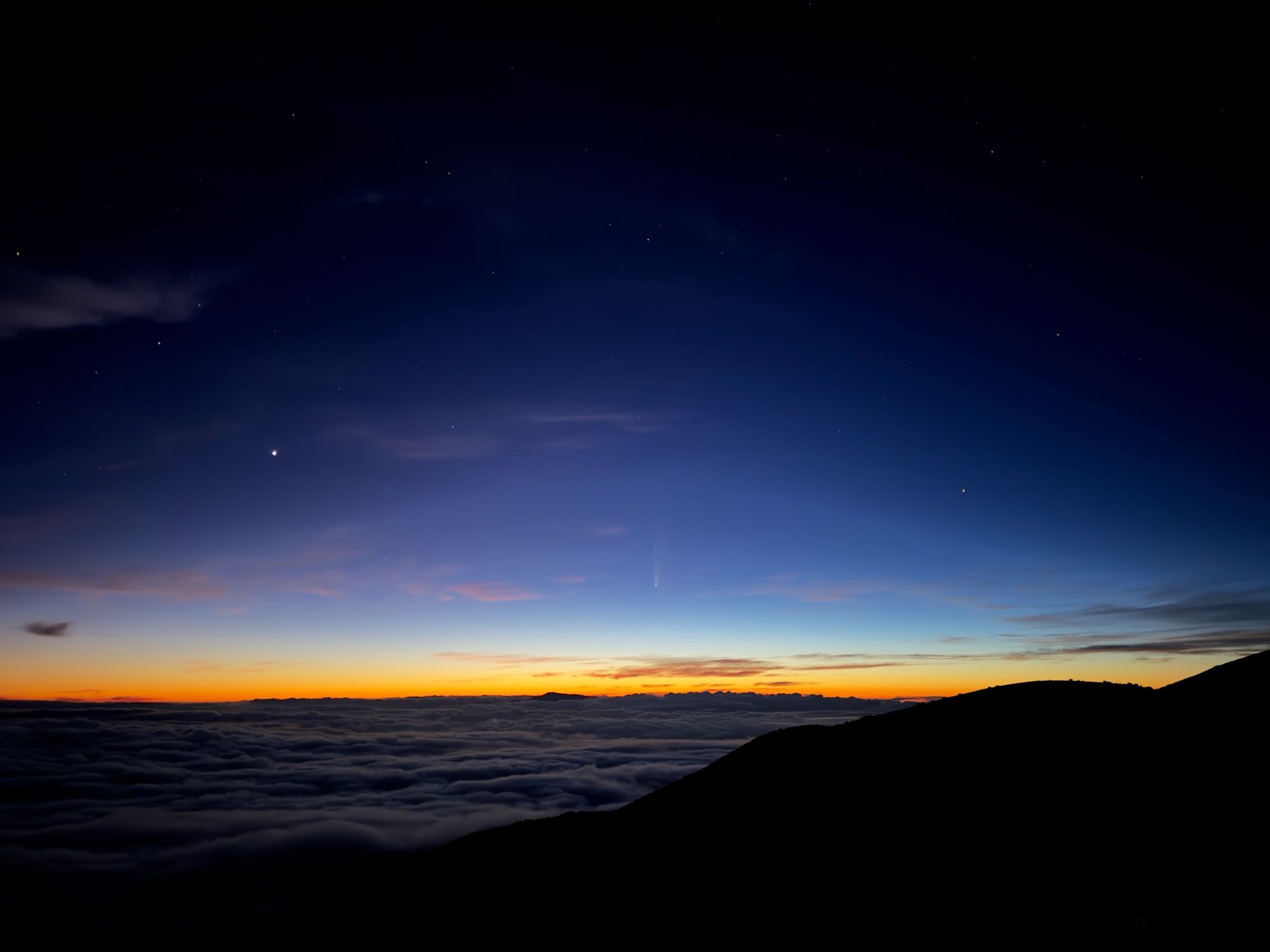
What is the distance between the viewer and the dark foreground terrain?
1144 cm

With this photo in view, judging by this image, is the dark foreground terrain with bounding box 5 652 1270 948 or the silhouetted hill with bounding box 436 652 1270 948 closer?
the silhouetted hill with bounding box 436 652 1270 948

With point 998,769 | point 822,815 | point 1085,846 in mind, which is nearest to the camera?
point 1085,846

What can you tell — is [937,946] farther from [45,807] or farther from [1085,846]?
[45,807]

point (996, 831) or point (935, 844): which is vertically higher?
point (996, 831)

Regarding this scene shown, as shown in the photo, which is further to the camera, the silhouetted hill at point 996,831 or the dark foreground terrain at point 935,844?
the dark foreground terrain at point 935,844

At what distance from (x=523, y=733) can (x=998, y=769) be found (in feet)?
595

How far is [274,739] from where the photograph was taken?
171 m

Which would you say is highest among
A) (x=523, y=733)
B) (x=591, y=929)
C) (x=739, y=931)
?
(x=739, y=931)

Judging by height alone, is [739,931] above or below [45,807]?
above

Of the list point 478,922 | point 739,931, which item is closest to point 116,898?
point 478,922

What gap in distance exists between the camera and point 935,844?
15398 millimetres

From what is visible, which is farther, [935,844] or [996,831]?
[935,844]

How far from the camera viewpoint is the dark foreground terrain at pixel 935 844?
1144cm

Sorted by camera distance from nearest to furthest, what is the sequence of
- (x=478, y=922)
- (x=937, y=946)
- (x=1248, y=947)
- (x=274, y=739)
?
A: (x=1248, y=947) < (x=937, y=946) < (x=478, y=922) < (x=274, y=739)
